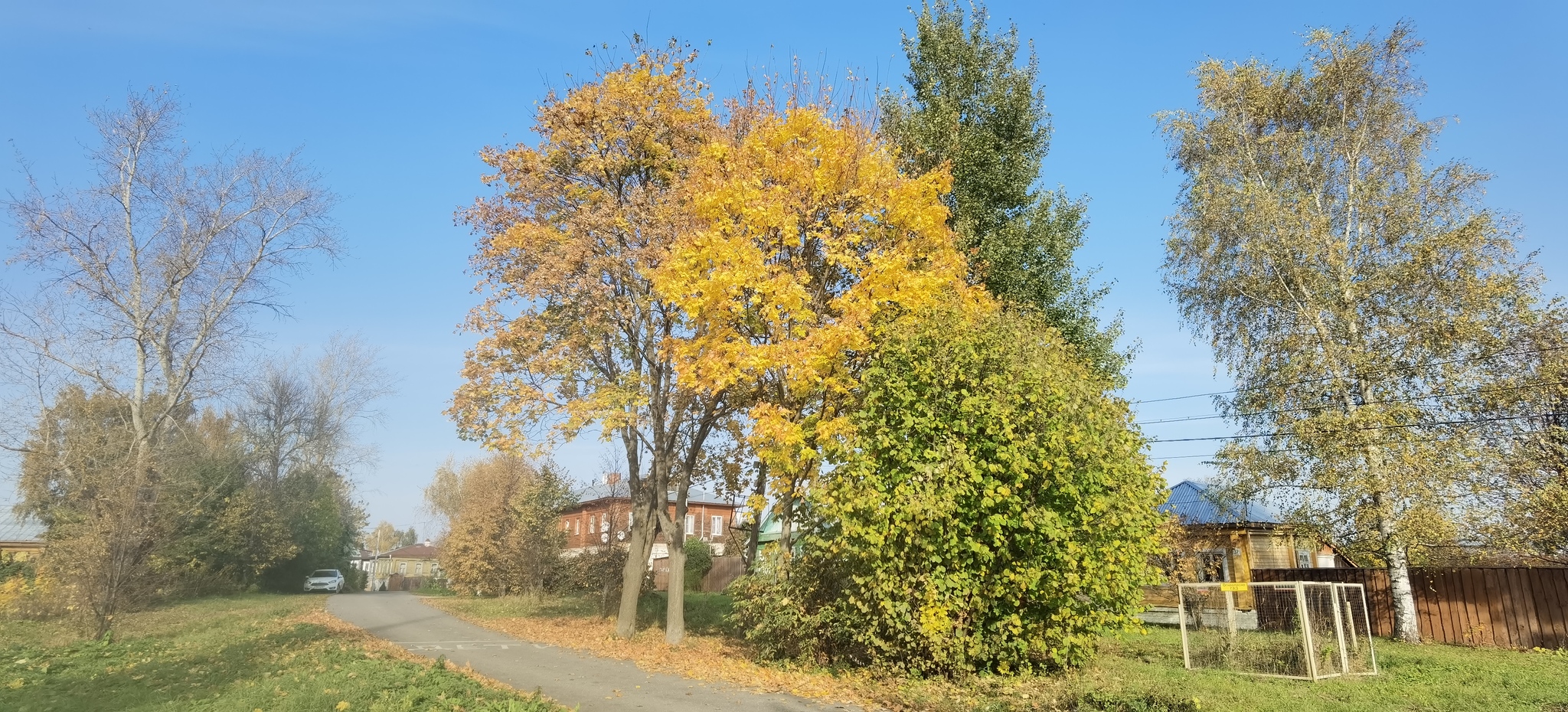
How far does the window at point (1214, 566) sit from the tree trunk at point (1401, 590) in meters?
4.92

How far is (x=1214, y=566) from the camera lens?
24.9 meters

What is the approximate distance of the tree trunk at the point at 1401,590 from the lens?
1798 cm

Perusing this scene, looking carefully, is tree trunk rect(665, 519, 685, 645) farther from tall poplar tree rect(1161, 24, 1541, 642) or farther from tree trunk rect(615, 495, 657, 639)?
tall poplar tree rect(1161, 24, 1541, 642)

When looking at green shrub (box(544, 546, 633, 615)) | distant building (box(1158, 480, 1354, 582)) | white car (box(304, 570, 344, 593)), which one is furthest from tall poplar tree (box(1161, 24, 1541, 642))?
white car (box(304, 570, 344, 593))

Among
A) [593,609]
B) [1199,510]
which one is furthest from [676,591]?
[1199,510]

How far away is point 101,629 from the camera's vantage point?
1609 cm

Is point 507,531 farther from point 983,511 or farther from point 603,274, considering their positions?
point 983,511

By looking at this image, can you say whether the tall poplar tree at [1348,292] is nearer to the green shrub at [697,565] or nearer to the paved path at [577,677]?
the paved path at [577,677]

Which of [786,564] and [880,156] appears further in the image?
[880,156]

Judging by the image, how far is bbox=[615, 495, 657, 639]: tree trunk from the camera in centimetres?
1758

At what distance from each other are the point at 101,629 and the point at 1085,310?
71.7 ft

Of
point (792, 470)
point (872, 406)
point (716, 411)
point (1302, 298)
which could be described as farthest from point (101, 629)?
point (1302, 298)

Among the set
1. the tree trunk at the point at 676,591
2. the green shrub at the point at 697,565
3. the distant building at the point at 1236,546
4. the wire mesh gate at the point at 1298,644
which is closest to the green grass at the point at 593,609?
the tree trunk at the point at 676,591

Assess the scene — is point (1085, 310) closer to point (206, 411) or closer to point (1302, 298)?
point (1302, 298)
